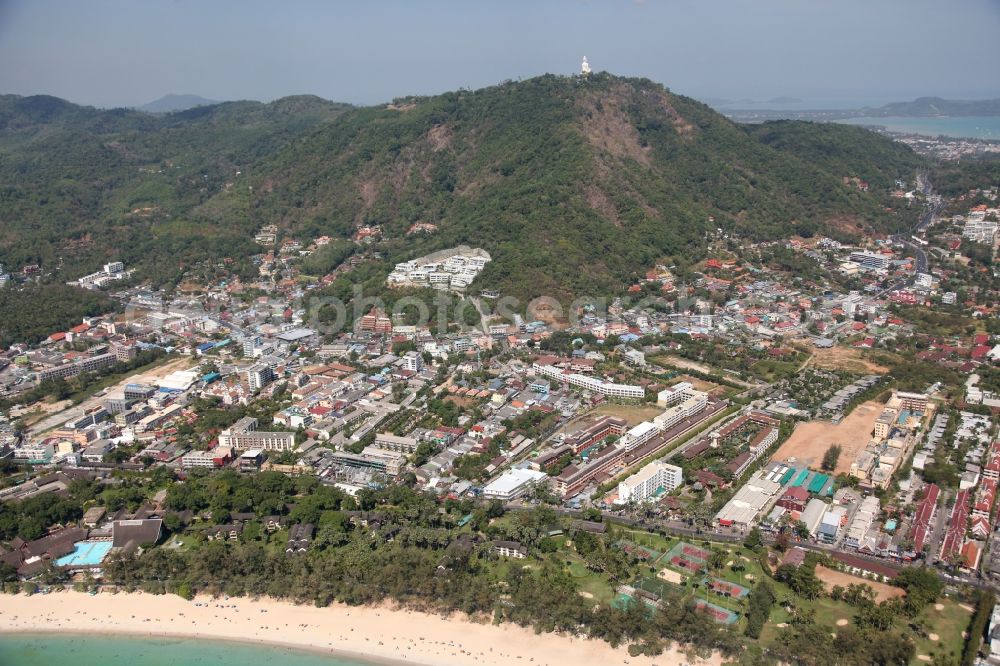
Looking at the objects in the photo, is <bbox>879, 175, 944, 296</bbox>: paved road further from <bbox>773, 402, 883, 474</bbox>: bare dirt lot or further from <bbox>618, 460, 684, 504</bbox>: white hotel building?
<bbox>618, 460, 684, 504</bbox>: white hotel building

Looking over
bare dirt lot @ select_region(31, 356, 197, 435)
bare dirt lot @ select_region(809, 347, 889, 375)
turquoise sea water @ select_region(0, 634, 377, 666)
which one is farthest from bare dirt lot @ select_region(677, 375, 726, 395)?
bare dirt lot @ select_region(31, 356, 197, 435)

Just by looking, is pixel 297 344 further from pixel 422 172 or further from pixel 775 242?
pixel 775 242

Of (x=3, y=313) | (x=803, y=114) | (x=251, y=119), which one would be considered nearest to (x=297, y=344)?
(x=3, y=313)

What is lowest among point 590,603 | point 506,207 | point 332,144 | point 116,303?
point 590,603

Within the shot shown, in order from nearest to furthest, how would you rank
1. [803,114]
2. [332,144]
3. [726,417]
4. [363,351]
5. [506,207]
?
[726,417] < [363,351] < [506,207] < [332,144] < [803,114]

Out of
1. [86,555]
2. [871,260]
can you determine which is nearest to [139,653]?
[86,555]

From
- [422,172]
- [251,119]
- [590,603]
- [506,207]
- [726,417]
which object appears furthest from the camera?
[251,119]

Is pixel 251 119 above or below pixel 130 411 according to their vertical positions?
above
